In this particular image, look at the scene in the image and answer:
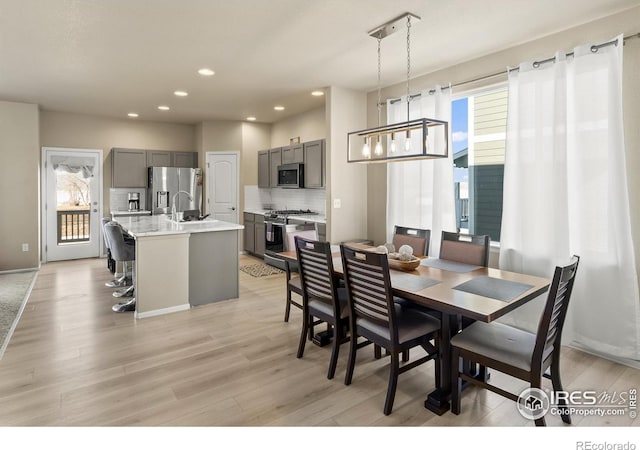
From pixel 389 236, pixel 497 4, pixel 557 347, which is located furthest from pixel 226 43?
pixel 557 347

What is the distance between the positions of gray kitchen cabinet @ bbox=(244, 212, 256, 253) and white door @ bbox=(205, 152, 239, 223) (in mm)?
290

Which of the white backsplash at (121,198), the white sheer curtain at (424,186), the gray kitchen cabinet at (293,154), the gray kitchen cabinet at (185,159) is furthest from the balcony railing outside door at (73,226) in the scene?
the white sheer curtain at (424,186)

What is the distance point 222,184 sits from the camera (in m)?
7.53

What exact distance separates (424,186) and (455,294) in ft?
7.77

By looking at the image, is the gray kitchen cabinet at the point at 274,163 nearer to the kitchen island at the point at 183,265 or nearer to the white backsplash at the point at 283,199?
the white backsplash at the point at 283,199

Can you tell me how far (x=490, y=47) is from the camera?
3.66 m

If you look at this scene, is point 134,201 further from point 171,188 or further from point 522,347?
point 522,347

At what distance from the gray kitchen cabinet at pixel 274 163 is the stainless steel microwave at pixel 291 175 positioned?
0.18m

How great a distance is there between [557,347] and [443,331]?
623mm

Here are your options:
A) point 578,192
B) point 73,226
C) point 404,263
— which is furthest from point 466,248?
point 73,226

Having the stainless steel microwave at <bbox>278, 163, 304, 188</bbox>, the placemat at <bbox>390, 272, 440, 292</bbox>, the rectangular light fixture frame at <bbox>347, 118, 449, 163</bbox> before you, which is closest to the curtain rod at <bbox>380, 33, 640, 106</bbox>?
the rectangular light fixture frame at <bbox>347, 118, 449, 163</bbox>

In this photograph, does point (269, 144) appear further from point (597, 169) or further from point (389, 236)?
point (597, 169)

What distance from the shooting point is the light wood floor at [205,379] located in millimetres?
2211

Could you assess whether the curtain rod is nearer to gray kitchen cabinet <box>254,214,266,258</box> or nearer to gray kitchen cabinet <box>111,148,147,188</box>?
gray kitchen cabinet <box>254,214,266,258</box>
